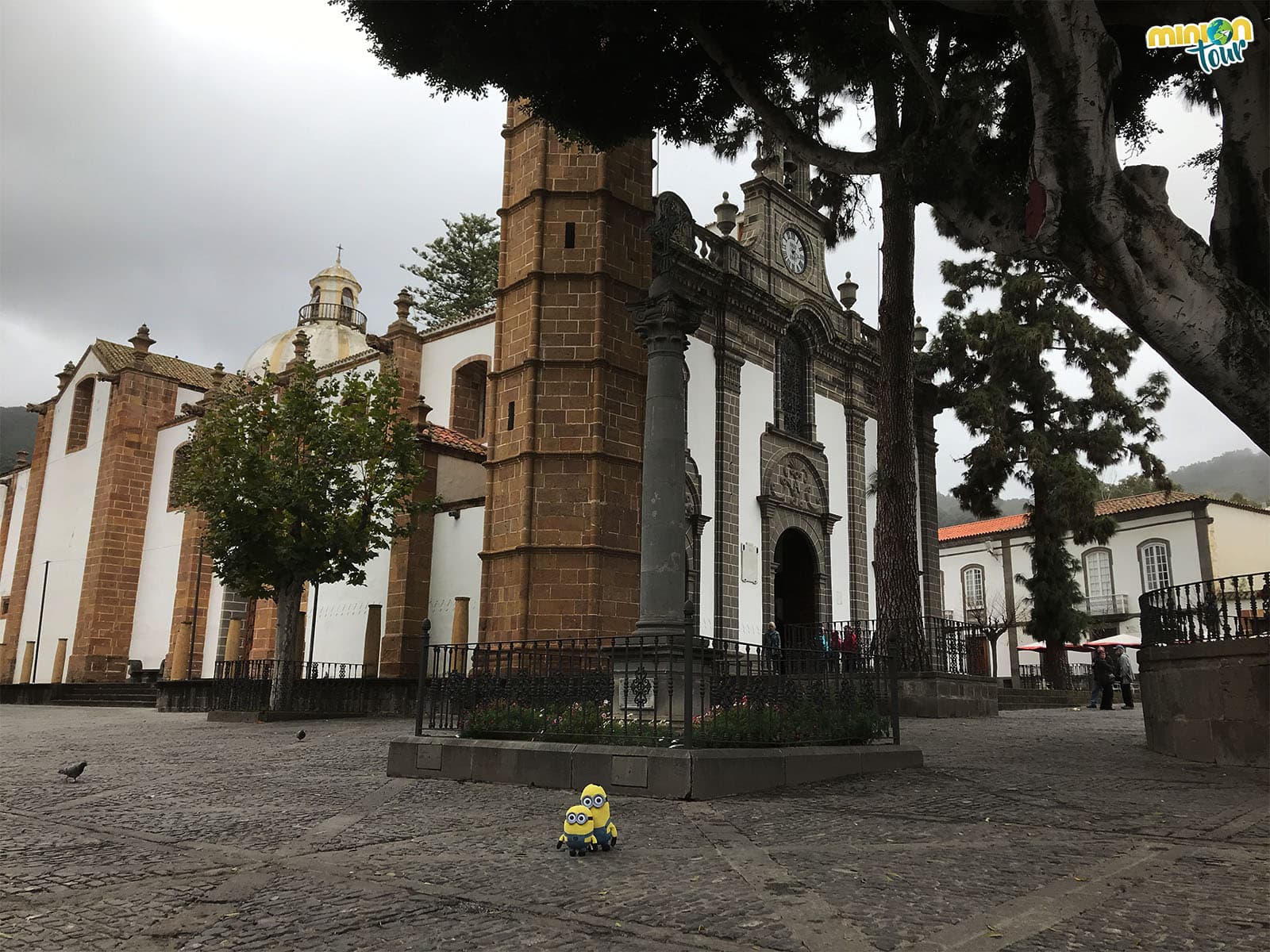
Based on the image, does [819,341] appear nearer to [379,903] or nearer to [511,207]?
[511,207]

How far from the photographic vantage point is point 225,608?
2805 cm

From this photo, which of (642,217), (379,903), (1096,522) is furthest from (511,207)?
(1096,522)

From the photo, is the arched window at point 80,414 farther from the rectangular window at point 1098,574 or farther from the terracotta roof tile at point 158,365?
the rectangular window at point 1098,574

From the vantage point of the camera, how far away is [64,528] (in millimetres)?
34156

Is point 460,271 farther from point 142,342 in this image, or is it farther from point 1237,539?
point 1237,539

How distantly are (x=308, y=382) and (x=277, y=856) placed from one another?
14.2m

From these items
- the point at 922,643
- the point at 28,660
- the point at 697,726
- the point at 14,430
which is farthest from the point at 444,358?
the point at 14,430

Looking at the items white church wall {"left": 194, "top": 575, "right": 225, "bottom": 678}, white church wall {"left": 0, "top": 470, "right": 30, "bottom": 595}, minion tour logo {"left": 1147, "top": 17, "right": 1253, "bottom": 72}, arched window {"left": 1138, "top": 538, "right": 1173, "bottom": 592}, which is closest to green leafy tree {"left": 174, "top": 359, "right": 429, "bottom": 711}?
white church wall {"left": 194, "top": 575, "right": 225, "bottom": 678}

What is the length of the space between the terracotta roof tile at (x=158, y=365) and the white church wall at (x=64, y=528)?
65cm

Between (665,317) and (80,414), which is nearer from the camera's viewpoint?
(665,317)

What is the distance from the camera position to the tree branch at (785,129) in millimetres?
9930

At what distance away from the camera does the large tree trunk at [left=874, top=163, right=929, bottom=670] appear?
1587 cm

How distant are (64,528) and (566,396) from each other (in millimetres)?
25860

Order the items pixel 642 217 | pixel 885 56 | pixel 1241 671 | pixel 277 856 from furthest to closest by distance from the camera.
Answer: pixel 642 217 → pixel 885 56 → pixel 1241 671 → pixel 277 856
